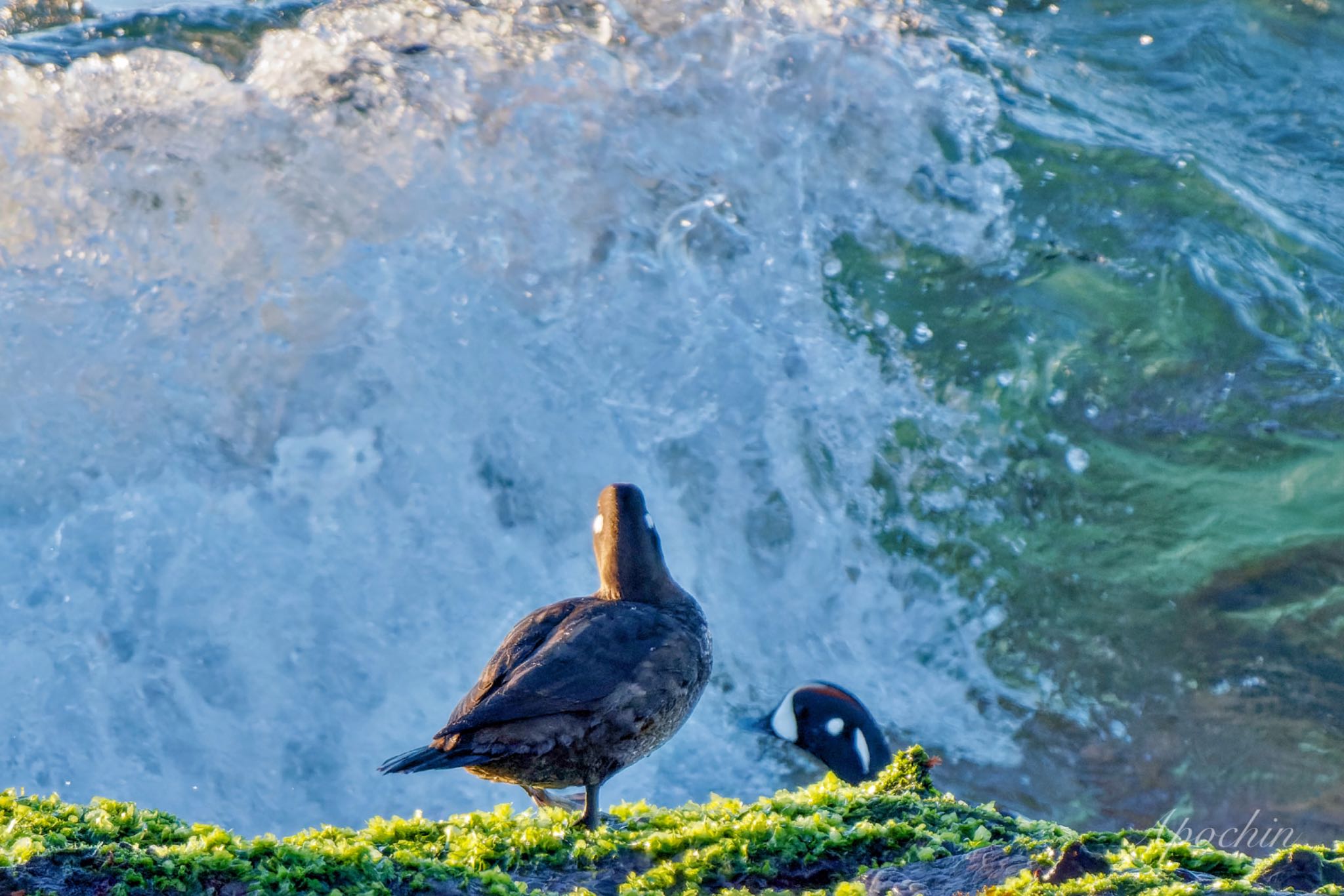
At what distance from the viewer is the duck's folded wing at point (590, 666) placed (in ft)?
13.3

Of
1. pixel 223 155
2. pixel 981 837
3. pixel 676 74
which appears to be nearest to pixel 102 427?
pixel 223 155

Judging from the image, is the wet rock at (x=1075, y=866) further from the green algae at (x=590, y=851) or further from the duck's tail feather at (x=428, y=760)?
the duck's tail feather at (x=428, y=760)

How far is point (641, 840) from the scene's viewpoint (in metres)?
3.62

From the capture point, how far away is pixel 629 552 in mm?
4965

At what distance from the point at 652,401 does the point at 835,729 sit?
2.56 m

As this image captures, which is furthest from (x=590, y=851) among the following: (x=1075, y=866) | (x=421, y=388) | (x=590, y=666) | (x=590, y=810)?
(x=421, y=388)

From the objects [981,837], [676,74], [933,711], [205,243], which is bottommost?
[933,711]

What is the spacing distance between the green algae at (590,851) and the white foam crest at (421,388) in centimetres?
352

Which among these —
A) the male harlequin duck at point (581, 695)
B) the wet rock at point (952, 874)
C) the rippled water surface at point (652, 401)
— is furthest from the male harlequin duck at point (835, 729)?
the wet rock at point (952, 874)

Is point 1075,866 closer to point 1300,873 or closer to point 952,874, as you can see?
point 952,874

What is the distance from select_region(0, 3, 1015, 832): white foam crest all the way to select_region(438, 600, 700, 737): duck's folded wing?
9.66ft

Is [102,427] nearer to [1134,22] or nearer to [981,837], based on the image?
[981,837]

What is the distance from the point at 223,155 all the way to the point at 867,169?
4.39m

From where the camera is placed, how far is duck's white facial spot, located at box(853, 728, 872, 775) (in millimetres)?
6469
